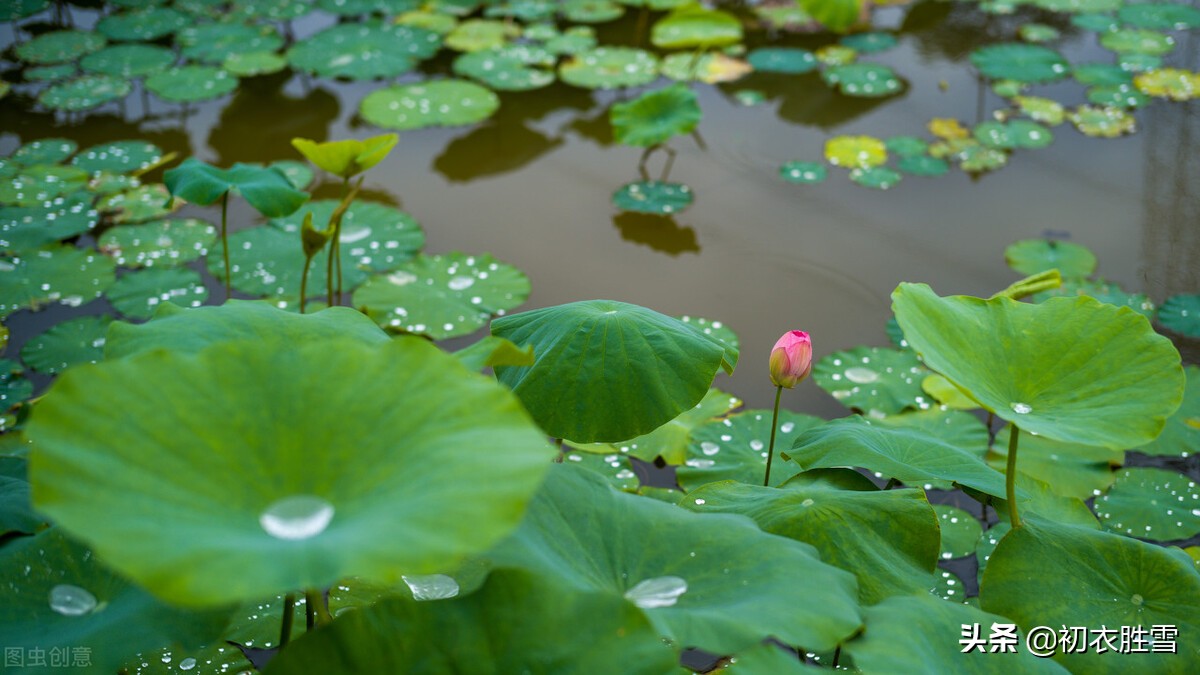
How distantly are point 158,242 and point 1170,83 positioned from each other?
3302mm

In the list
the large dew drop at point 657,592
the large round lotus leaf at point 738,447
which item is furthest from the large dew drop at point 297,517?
the large round lotus leaf at point 738,447

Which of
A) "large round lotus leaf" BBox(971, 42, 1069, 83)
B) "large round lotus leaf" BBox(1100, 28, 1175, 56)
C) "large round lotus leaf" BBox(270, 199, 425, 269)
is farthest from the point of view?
"large round lotus leaf" BBox(1100, 28, 1175, 56)

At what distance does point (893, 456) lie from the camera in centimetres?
126

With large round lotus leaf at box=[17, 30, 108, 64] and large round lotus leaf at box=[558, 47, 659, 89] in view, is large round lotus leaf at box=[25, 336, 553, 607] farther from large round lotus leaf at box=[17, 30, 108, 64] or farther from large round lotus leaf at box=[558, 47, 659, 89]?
large round lotus leaf at box=[17, 30, 108, 64]

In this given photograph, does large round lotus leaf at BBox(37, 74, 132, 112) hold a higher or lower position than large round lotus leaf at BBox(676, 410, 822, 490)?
higher

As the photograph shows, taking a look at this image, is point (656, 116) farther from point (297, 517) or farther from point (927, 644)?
point (297, 517)

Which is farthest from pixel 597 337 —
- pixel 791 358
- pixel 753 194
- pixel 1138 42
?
pixel 1138 42

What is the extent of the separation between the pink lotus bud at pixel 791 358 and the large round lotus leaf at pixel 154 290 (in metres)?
1.51

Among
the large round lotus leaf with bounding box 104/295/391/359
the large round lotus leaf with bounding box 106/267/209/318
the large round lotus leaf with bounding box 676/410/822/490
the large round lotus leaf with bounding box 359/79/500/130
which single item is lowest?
the large round lotus leaf with bounding box 676/410/822/490

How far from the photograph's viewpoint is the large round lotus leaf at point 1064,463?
1785 mm

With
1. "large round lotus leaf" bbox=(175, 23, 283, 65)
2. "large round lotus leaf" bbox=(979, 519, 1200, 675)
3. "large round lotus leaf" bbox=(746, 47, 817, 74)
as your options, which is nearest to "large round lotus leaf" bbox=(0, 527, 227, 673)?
"large round lotus leaf" bbox=(979, 519, 1200, 675)

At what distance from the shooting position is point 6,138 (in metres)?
Result: 3.01

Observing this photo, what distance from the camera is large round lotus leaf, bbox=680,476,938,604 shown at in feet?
3.58

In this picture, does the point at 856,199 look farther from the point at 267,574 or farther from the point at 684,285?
the point at 267,574
